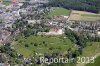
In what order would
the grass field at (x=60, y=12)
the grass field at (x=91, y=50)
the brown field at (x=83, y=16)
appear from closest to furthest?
the grass field at (x=91, y=50), the brown field at (x=83, y=16), the grass field at (x=60, y=12)

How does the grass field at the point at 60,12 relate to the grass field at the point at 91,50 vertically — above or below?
below

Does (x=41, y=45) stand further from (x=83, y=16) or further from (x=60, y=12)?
(x=60, y=12)

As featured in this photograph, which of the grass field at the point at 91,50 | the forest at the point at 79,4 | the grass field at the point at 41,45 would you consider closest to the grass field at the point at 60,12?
the forest at the point at 79,4

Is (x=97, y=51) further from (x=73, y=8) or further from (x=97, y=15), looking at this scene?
(x=73, y=8)

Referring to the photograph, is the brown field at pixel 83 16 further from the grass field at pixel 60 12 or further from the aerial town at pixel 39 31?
the grass field at pixel 60 12

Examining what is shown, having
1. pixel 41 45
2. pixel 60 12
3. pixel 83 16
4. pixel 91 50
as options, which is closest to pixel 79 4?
pixel 60 12

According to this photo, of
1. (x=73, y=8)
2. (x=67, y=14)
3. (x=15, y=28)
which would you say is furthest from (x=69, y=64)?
(x=73, y=8)
